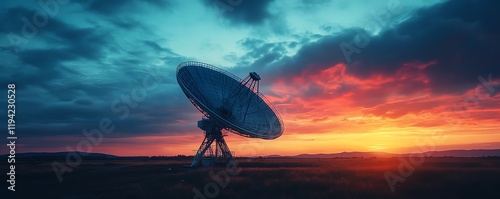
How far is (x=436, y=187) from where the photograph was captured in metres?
25.1

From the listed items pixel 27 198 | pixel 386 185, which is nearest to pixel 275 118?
pixel 386 185

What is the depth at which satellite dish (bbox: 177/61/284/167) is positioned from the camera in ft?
146

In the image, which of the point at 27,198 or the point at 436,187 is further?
the point at 27,198

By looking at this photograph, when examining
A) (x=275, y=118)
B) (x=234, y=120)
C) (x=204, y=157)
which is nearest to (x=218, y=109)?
(x=234, y=120)

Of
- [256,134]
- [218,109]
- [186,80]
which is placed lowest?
[256,134]

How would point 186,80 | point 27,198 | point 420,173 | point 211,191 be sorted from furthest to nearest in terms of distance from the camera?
1. point 186,80
2. point 420,173
3. point 27,198
4. point 211,191

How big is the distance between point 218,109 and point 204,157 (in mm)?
13219

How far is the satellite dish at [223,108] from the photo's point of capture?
1757 inches

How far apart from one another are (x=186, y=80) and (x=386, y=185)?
2674 cm

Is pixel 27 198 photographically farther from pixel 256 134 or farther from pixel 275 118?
pixel 275 118

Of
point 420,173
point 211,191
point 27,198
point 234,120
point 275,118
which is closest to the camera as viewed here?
point 211,191

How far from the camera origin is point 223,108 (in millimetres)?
48469

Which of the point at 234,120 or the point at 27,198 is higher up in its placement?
the point at 234,120

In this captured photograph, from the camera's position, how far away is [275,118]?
173 ft
